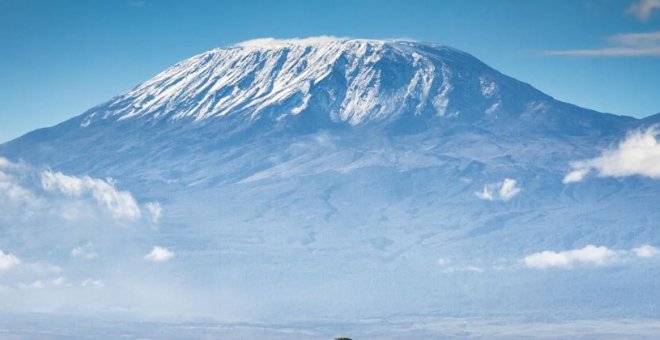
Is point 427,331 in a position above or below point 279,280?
below

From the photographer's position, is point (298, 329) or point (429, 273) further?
point (429, 273)

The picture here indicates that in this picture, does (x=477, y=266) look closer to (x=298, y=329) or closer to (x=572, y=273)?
(x=572, y=273)

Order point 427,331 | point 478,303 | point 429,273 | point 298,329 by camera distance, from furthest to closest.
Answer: point 429,273 < point 478,303 < point 298,329 < point 427,331

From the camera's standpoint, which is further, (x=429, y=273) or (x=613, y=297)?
(x=429, y=273)

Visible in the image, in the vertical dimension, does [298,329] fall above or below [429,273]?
below

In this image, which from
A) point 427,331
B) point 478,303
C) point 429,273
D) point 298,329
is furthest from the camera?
point 429,273

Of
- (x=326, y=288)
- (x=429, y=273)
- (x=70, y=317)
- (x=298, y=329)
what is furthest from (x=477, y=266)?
(x=70, y=317)

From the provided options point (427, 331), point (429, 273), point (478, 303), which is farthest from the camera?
point (429, 273)

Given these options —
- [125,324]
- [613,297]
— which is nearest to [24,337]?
[125,324]

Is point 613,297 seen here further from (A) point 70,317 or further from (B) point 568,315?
(A) point 70,317
